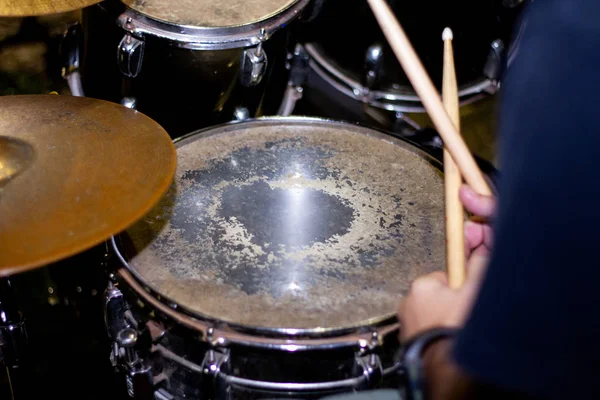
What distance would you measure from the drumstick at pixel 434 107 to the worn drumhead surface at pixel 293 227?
200 millimetres

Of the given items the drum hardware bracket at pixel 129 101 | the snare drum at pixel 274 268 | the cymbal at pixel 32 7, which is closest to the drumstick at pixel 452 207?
the snare drum at pixel 274 268

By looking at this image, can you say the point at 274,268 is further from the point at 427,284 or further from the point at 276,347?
the point at 427,284

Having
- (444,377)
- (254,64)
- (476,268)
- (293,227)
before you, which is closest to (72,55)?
(254,64)

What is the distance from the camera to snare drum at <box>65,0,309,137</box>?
158cm

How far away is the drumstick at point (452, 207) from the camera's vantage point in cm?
92

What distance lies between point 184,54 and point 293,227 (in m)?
0.62

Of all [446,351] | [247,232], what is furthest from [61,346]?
[446,351]

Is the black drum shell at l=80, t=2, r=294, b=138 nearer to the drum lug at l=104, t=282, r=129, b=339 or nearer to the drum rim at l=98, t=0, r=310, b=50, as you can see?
the drum rim at l=98, t=0, r=310, b=50

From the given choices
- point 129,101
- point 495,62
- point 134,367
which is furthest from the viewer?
point 495,62

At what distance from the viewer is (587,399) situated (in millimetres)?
519

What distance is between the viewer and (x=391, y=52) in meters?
2.13

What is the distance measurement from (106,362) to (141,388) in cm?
74

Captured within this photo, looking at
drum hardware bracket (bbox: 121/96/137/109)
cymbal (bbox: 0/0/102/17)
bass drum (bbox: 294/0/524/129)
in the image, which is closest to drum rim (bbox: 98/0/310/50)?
drum hardware bracket (bbox: 121/96/137/109)

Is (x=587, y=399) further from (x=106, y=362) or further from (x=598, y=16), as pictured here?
(x=106, y=362)
